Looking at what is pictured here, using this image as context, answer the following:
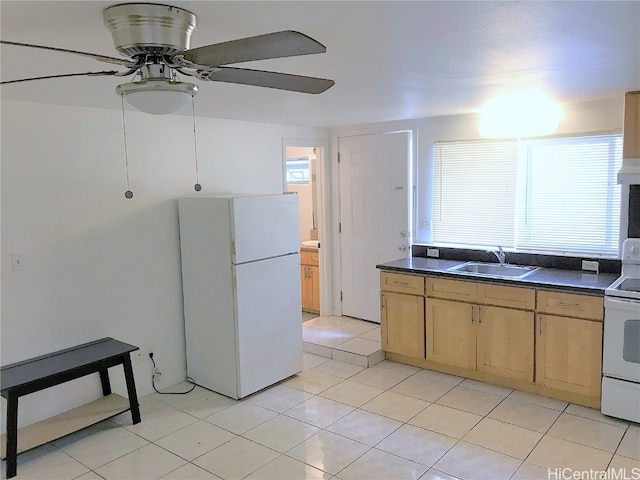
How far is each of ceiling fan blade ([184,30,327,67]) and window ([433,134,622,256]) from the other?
3270 millimetres

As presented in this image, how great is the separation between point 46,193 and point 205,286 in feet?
4.22

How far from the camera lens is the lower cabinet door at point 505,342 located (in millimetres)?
3688

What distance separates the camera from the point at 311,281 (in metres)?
6.00

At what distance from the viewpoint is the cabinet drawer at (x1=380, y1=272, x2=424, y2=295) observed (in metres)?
4.23

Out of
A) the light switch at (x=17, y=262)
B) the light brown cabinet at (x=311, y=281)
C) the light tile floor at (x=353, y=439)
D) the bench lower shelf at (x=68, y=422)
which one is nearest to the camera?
the light tile floor at (x=353, y=439)

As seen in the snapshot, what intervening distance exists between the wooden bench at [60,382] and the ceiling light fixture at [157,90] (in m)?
2.04

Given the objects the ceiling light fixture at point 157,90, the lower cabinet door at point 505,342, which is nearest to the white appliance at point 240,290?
the lower cabinet door at point 505,342

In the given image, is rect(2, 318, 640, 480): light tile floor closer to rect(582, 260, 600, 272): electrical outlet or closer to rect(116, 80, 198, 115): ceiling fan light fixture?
rect(582, 260, 600, 272): electrical outlet

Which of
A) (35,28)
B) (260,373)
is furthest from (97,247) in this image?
(35,28)

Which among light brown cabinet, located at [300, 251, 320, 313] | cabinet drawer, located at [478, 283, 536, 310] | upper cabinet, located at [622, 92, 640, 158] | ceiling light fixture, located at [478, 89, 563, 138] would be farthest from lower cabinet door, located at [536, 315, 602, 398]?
light brown cabinet, located at [300, 251, 320, 313]

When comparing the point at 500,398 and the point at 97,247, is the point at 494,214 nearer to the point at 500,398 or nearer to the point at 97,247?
the point at 500,398

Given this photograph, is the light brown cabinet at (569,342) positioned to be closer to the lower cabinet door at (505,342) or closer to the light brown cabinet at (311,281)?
the lower cabinet door at (505,342)

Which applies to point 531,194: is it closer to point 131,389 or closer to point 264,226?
point 264,226

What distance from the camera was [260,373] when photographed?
12.8 feet
